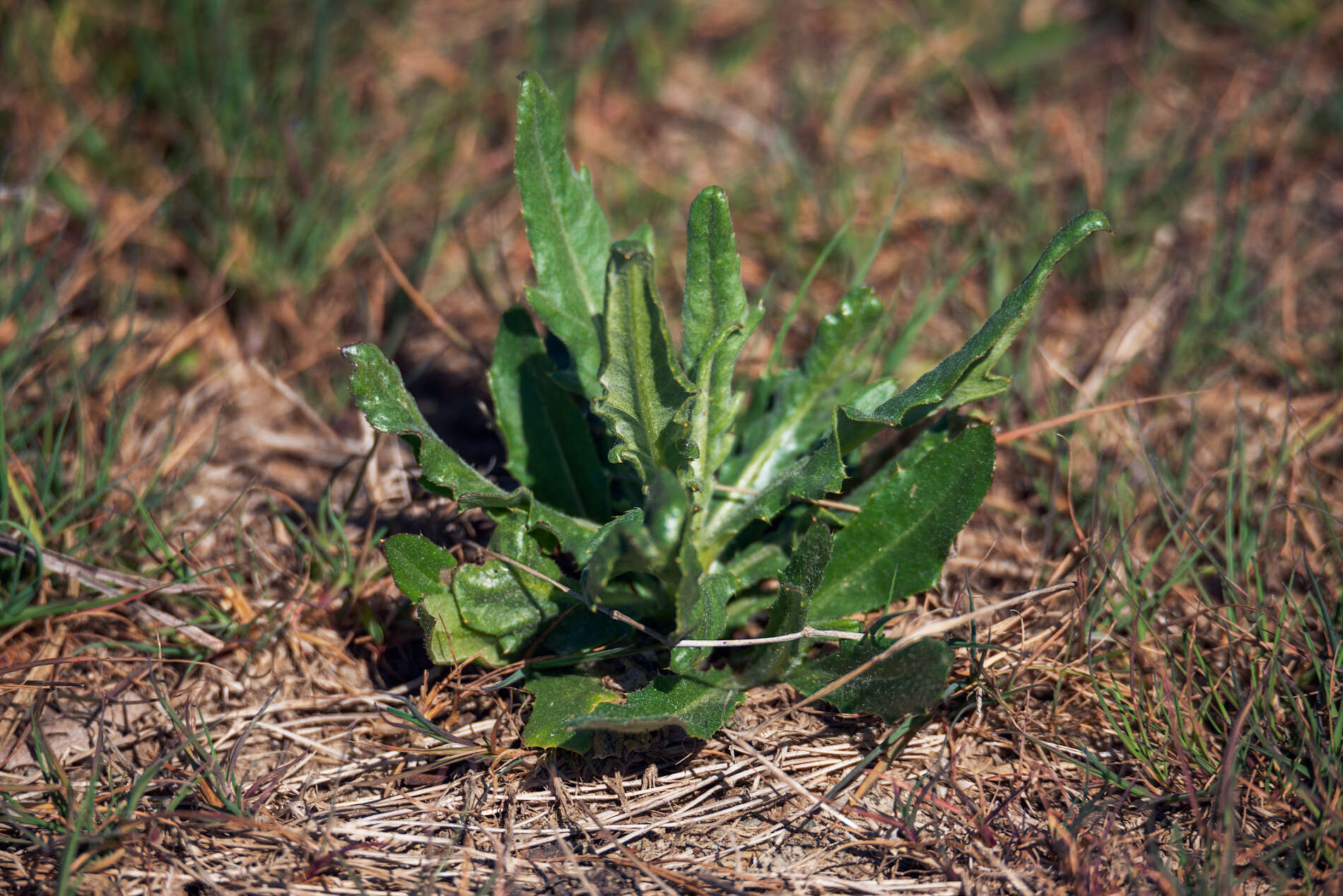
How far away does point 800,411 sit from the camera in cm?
233

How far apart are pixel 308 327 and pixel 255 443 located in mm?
483

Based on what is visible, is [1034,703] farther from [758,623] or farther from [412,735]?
[412,735]

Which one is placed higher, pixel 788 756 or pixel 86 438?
pixel 86 438

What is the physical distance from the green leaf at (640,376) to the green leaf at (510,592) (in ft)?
0.98

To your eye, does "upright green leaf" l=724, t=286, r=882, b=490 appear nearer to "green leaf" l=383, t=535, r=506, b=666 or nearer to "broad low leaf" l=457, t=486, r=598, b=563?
"broad low leaf" l=457, t=486, r=598, b=563

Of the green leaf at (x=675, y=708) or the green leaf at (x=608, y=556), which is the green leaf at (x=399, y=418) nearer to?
the green leaf at (x=608, y=556)

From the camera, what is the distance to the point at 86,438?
250cm

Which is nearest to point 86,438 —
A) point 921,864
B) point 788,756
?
point 788,756

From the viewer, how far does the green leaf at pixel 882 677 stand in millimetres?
1763

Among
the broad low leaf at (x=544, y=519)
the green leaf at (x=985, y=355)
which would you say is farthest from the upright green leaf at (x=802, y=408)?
the broad low leaf at (x=544, y=519)

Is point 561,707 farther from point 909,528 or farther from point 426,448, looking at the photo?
point 909,528

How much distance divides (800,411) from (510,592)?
82 centimetres

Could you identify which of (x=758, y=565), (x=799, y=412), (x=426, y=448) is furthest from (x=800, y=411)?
(x=426, y=448)

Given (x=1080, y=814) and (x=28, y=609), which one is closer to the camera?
(x=1080, y=814)
